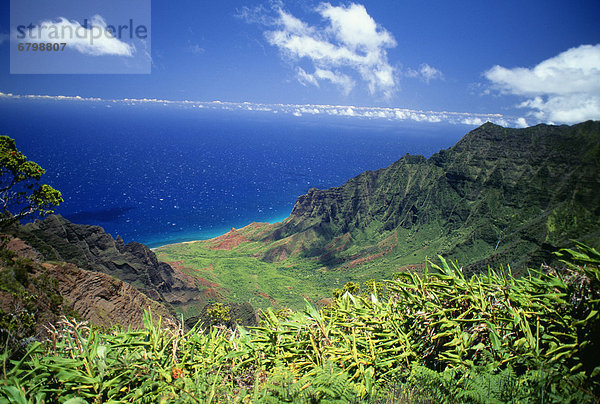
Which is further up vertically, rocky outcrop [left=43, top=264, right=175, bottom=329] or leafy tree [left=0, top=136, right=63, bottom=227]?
leafy tree [left=0, top=136, right=63, bottom=227]

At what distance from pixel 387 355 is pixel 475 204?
291ft

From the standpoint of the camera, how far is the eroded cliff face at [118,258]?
35.9 m

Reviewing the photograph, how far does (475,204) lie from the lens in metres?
80.2

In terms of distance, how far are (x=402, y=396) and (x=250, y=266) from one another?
82.2 metres

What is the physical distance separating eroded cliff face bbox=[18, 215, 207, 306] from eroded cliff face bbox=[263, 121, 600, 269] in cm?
4054

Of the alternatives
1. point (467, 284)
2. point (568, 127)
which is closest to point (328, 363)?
point (467, 284)

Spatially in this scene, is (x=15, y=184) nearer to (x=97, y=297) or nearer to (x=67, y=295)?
(x=67, y=295)

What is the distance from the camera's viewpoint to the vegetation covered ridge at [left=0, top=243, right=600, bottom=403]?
2441mm

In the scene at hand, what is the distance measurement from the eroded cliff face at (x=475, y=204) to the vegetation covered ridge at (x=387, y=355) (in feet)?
157

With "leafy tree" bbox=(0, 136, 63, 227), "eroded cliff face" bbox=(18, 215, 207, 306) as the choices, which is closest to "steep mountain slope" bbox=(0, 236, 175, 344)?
"leafy tree" bbox=(0, 136, 63, 227)

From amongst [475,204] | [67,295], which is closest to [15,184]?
[67,295]

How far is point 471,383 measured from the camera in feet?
7.95

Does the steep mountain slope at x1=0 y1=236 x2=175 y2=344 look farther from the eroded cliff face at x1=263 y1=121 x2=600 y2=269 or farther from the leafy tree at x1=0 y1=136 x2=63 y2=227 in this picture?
the eroded cliff face at x1=263 y1=121 x2=600 y2=269

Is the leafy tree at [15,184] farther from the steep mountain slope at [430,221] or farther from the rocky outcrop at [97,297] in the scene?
the steep mountain slope at [430,221]
